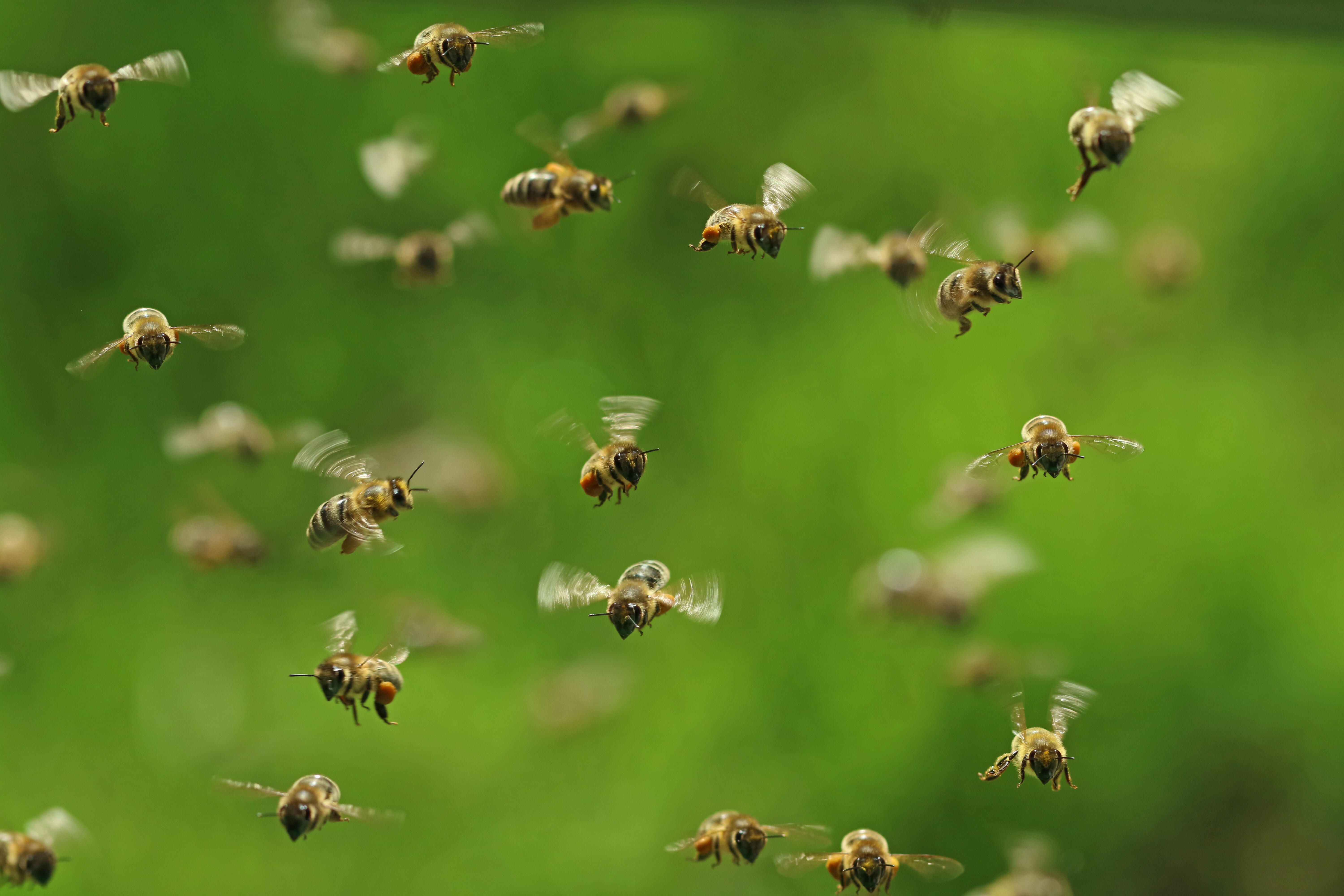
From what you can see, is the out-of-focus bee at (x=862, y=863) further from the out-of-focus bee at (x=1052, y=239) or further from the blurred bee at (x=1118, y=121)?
the out-of-focus bee at (x=1052, y=239)

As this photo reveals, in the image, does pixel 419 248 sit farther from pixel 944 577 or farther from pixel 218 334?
pixel 944 577

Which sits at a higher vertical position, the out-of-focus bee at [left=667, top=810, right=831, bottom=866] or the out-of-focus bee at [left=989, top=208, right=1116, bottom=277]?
the out-of-focus bee at [left=989, top=208, right=1116, bottom=277]

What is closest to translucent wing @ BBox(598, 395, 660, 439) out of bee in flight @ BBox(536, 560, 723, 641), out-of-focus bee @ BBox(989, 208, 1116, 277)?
bee in flight @ BBox(536, 560, 723, 641)

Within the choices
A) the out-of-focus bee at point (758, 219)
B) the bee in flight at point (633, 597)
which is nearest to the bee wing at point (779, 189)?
the out-of-focus bee at point (758, 219)

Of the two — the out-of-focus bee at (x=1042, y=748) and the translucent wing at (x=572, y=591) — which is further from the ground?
the translucent wing at (x=572, y=591)

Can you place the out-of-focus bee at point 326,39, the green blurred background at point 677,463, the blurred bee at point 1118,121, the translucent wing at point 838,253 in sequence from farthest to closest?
the green blurred background at point 677,463, the out-of-focus bee at point 326,39, the translucent wing at point 838,253, the blurred bee at point 1118,121

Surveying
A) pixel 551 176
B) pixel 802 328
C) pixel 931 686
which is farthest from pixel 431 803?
pixel 551 176

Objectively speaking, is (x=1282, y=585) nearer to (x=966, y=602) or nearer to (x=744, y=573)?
(x=966, y=602)

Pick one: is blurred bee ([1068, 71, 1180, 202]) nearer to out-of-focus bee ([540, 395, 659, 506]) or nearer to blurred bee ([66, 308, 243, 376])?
out-of-focus bee ([540, 395, 659, 506])
